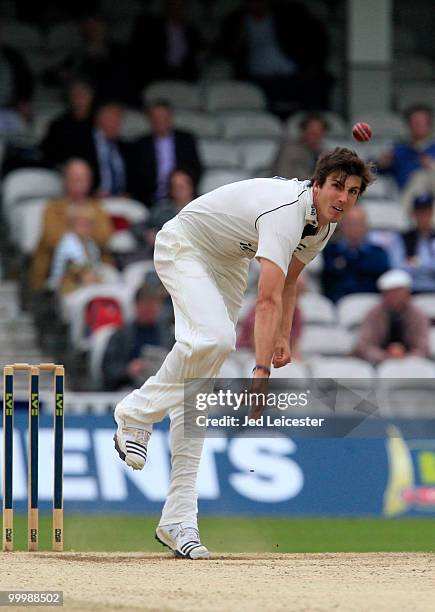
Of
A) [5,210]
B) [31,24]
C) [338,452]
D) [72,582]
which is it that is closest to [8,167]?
[5,210]

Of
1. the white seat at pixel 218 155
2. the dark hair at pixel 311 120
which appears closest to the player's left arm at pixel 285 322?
the dark hair at pixel 311 120

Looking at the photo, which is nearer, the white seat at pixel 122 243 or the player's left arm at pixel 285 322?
the player's left arm at pixel 285 322

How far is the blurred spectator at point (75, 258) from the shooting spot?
12297mm

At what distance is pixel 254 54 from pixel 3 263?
149 inches

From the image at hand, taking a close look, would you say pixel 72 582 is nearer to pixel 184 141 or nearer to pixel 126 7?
pixel 184 141

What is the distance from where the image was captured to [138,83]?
1507 centimetres

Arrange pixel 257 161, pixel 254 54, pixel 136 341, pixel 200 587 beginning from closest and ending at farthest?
pixel 200 587
pixel 136 341
pixel 257 161
pixel 254 54

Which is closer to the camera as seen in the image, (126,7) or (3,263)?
(3,263)

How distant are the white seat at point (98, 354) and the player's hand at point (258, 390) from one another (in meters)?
4.65

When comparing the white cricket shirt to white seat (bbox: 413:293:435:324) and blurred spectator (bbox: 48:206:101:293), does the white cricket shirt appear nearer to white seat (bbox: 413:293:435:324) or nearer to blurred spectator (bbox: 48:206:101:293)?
blurred spectator (bbox: 48:206:101:293)

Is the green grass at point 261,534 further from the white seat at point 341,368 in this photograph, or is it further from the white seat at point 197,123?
the white seat at point 197,123

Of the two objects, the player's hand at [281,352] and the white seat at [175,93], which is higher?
the white seat at [175,93]

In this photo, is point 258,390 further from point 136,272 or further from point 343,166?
point 136,272

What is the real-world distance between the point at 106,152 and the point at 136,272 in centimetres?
166
